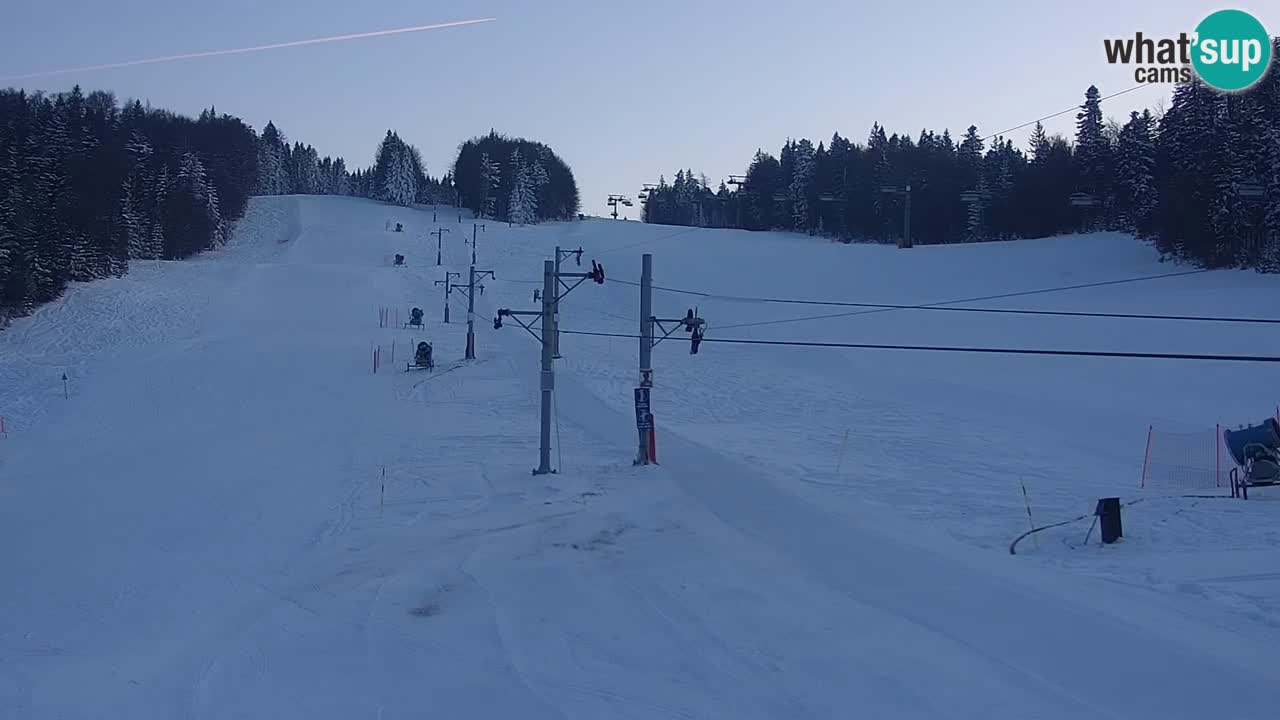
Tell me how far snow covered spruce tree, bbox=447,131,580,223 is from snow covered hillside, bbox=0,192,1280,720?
77.6m

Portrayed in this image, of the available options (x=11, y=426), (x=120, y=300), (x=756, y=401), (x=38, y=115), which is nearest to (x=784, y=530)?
(x=756, y=401)

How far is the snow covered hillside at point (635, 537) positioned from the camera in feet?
30.2

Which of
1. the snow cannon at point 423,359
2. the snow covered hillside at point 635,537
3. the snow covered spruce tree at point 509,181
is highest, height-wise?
the snow covered spruce tree at point 509,181

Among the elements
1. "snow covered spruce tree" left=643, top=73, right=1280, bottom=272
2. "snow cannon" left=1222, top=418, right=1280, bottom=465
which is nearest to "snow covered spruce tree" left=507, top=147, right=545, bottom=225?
"snow covered spruce tree" left=643, top=73, right=1280, bottom=272

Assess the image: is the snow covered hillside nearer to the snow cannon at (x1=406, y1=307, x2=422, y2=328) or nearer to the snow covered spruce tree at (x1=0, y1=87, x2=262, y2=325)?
the snow cannon at (x1=406, y1=307, x2=422, y2=328)

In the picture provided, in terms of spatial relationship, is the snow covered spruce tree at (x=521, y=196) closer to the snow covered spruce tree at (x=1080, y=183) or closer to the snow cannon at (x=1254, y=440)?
the snow covered spruce tree at (x=1080, y=183)

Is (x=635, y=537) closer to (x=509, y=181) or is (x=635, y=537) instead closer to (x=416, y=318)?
(x=416, y=318)

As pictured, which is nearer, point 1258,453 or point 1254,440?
point 1258,453

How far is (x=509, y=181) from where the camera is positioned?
119062mm

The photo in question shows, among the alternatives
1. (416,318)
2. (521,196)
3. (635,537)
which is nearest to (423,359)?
(416,318)

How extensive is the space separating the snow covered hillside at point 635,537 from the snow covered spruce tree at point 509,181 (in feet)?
255

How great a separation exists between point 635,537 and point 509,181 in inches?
4260

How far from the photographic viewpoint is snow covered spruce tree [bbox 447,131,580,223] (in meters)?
118

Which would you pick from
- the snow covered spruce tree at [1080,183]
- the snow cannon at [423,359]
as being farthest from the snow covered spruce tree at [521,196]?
the snow cannon at [423,359]
